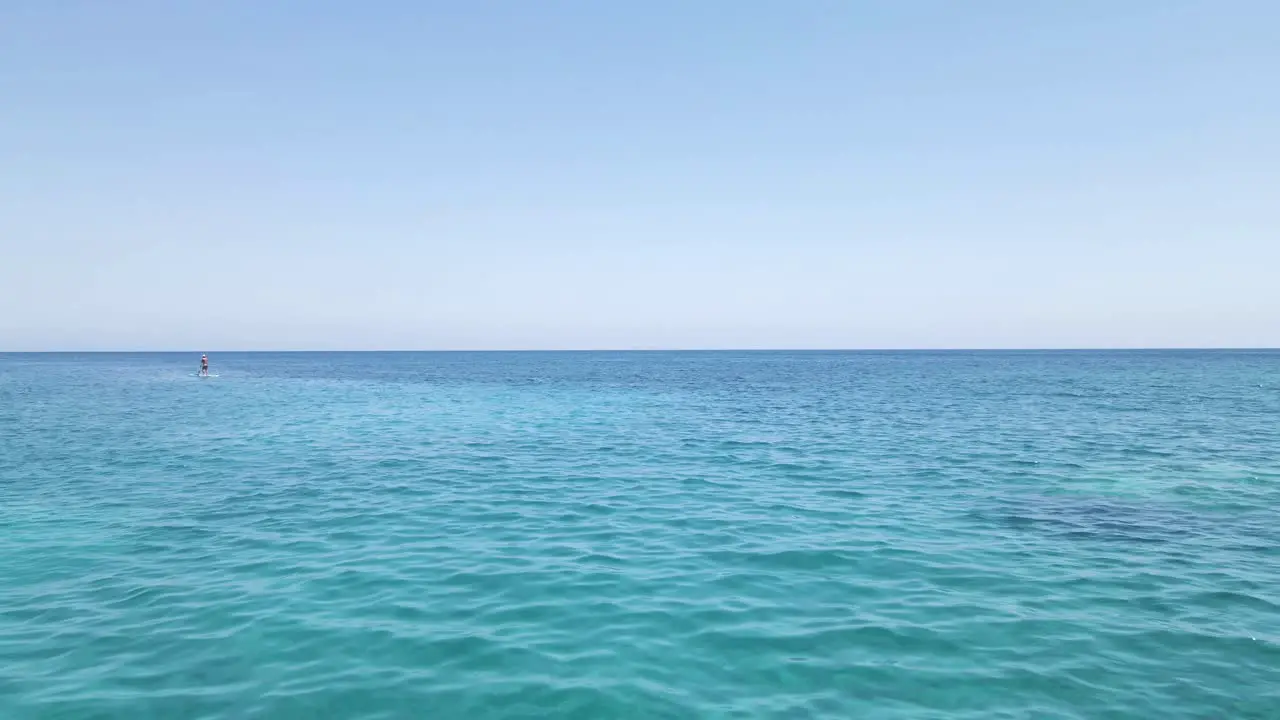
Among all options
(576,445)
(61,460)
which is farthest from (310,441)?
(576,445)

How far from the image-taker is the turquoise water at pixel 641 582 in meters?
9.55

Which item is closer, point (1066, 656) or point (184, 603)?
point (1066, 656)

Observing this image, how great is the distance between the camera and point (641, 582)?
1364cm

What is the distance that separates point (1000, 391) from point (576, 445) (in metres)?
49.2

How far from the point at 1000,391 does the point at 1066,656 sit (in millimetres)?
63021

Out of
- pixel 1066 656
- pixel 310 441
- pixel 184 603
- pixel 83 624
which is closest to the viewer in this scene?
pixel 1066 656

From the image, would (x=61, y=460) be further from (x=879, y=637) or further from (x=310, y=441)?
(x=879, y=637)

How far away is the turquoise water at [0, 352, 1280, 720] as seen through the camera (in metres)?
9.55

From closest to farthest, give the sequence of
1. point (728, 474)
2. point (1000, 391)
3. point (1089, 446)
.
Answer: point (728, 474) < point (1089, 446) < point (1000, 391)

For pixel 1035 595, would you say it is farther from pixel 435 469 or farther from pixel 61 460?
pixel 61 460

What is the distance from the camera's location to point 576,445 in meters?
32.9

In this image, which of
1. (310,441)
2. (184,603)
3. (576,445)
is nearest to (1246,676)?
(184,603)

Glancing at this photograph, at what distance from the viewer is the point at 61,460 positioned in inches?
1080

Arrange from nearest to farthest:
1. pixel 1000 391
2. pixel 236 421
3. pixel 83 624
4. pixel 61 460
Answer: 1. pixel 83 624
2. pixel 61 460
3. pixel 236 421
4. pixel 1000 391
